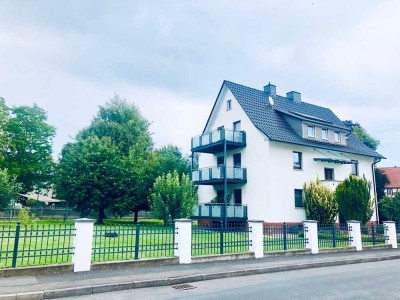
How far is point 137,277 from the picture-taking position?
340 inches

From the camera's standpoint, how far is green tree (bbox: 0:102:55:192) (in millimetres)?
40188

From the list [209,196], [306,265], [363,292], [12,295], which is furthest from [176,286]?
[209,196]

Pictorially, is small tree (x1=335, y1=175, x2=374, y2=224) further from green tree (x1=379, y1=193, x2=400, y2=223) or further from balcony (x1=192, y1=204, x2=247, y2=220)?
balcony (x1=192, y1=204, x2=247, y2=220)

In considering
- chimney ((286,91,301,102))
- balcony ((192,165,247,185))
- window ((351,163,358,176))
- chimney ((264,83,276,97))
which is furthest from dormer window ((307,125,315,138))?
balcony ((192,165,247,185))

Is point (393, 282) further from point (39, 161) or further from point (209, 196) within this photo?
point (39, 161)

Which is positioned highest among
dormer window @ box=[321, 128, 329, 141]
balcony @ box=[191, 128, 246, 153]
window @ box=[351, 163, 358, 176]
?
dormer window @ box=[321, 128, 329, 141]

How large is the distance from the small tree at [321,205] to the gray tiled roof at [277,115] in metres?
4.00

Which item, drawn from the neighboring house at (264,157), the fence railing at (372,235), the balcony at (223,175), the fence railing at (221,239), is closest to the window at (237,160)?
the neighboring house at (264,157)

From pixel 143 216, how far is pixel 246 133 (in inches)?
986

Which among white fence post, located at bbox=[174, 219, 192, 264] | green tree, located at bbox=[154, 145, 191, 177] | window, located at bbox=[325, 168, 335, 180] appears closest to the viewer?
white fence post, located at bbox=[174, 219, 192, 264]

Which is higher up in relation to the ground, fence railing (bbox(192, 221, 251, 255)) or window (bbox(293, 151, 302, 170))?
window (bbox(293, 151, 302, 170))

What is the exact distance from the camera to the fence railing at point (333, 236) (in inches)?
592

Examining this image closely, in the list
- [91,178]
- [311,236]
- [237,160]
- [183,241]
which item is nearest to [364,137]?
[237,160]

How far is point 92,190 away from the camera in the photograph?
89.7 ft
